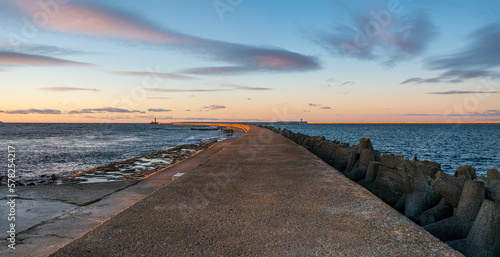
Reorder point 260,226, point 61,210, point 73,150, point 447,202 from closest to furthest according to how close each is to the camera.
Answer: point 260,226 < point 447,202 < point 61,210 < point 73,150

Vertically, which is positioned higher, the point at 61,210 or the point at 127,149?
the point at 61,210

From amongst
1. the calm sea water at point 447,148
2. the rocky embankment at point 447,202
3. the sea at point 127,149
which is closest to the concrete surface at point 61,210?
the rocky embankment at point 447,202

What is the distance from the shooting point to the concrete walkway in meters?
2.62

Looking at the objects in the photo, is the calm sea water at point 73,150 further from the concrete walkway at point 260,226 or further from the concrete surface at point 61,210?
the concrete walkway at point 260,226

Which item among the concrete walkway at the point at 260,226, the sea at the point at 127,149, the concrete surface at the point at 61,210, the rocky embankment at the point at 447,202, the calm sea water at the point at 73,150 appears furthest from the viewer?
the sea at the point at 127,149

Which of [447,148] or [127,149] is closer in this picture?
[127,149]

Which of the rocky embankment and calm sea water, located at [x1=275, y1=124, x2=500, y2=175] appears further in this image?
calm sea water, located at [x1=275, y1=124, x2=500, y2=175]

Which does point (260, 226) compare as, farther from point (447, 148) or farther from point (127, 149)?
point (447, 148)

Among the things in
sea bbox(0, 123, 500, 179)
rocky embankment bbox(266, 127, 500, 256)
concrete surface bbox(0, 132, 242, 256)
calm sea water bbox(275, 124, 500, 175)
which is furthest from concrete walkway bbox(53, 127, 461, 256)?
calm sea water bbox(275, 124, 500, 175)

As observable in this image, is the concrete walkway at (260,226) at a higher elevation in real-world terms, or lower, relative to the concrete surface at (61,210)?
higher

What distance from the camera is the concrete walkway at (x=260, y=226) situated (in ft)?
8.60

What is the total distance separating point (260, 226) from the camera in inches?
124

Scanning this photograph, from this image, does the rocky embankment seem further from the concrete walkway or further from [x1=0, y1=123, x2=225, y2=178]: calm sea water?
[x1=0, y1=123, x2=225, y2=178]: calm sea water

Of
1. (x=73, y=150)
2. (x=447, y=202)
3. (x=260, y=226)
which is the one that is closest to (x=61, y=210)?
(x=260, y=226)
